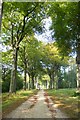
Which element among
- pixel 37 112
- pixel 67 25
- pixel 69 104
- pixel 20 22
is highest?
pixel 20 22

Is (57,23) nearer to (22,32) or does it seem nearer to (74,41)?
(74,41)

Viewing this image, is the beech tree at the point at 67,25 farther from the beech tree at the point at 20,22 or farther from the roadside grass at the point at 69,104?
the roadside grass at the point at 69,104

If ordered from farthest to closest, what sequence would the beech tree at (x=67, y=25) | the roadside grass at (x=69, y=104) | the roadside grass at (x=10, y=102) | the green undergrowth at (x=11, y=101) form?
1. the beech tree at (x=67, y=25)
2. the green undergrowth at (x=11, y=101)
3. the roadside grass at (x=10, y=102)
4. the roadside grass at (x=69, y=104)

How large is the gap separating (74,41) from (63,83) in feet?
178

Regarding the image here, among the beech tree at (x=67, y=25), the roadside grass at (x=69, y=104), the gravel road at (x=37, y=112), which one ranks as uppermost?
the beech tree at (x=67, y=25)

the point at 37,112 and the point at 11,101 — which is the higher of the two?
the point at 11,101

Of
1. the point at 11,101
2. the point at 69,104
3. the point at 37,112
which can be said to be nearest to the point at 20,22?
the point at 11,101

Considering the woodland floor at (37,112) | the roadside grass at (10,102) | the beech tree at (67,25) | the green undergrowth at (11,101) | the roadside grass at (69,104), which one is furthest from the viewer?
the beech tree at (67,25)

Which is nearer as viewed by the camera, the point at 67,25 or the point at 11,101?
the point at 11,101

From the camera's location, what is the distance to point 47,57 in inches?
2055

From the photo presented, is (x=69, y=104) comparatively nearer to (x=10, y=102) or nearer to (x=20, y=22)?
(x=10, y=102)

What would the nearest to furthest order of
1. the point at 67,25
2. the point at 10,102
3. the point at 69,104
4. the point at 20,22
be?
1. the point at 69,104
2. the point at 10,102
3. the point at 67,25
4. the point at 20,22

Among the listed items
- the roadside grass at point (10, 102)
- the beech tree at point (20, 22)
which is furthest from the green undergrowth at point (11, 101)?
the beech tree at point (20, 22)

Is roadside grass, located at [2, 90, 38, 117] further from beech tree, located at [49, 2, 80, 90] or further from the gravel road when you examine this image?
beech tree, located at [49, 2, 80, 90]
